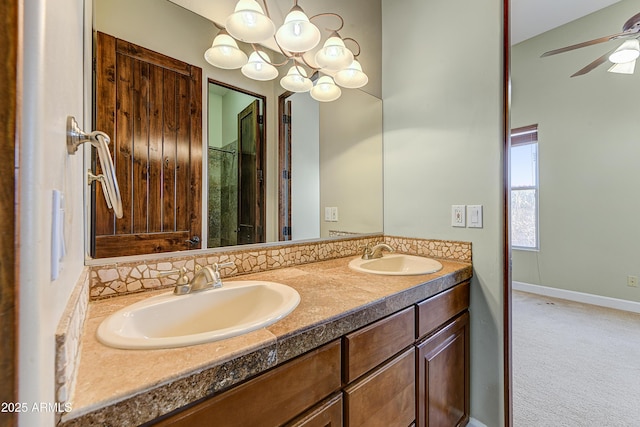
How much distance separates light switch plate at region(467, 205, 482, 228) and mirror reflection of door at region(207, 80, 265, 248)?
1107 mm

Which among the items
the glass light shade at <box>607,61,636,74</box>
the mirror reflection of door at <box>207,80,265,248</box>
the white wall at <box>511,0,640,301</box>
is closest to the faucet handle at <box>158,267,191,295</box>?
the mirror reflection of door at <box>207,80,265,248</box>

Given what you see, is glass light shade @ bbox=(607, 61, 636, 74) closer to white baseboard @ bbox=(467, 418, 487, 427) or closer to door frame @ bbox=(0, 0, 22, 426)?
white baseboard @ bbox=(467, 418, 487, 427)

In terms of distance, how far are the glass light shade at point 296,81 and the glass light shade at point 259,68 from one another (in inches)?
3.3

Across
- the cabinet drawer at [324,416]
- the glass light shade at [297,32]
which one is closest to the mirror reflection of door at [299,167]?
the glass light shade at [297,32]

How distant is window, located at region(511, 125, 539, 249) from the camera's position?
3717 mm

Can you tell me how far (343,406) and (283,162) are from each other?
1.09 m

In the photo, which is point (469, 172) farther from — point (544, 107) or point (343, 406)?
point (544, 107)

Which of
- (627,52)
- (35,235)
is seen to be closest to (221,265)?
(35,235)

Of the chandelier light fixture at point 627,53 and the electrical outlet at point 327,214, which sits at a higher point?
the chandelier light fixture at point 627,53

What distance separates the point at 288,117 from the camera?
4.96 ft

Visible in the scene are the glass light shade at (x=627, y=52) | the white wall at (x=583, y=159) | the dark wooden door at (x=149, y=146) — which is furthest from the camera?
the white wall at (x=583, y=159)

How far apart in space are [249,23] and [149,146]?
2.15 feet

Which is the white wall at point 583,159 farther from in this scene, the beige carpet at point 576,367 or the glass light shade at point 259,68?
the glass light shade at point 259,68

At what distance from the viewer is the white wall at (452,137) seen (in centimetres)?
146
